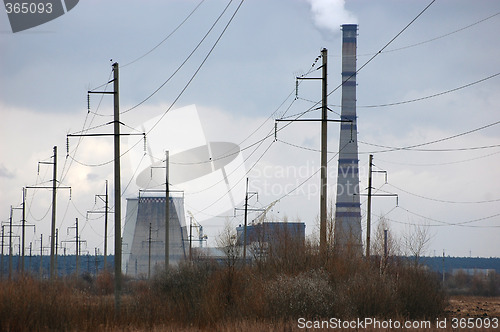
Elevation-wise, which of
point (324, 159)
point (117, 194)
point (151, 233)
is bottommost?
point (151, 233)

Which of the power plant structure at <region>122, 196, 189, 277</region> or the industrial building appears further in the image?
the power plant structure at <region>122, 196, 189, 277</region>

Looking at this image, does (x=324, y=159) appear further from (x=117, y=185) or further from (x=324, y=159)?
(x=117, y=185)

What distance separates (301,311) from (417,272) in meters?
9.14

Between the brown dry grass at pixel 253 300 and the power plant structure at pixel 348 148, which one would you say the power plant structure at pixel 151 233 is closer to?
the power plant structure at pixel 348 148

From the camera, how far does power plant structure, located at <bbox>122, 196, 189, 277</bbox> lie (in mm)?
112750

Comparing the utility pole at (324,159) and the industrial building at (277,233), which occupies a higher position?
Result: the utility pole at (324,159)

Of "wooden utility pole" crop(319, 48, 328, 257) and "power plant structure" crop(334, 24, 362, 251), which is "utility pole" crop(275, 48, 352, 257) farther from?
"power plant structure" crop(334, 24, 362, 251)

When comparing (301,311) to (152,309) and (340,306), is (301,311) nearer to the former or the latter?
(340,306)

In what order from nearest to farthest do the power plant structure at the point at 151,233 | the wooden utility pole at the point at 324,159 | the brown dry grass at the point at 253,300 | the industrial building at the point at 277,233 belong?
the brown dry grass at the point at 253,300 → the wooden utility pole at the point at 324,159 → the industrial building at the point at 277,233 → the power plant structure at the point at 151,233

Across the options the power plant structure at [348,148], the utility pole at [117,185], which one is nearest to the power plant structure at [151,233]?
the power plant structure at [348,148]

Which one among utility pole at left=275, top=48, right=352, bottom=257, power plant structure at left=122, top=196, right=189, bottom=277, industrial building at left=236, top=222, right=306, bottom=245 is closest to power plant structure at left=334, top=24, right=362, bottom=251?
industrial building at left=236, top=222, right=306, bottom=245

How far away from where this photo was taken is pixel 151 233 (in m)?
117

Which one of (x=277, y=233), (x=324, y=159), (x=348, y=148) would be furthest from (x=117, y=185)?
(x=348, y=148)

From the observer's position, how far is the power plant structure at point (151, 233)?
113 m
